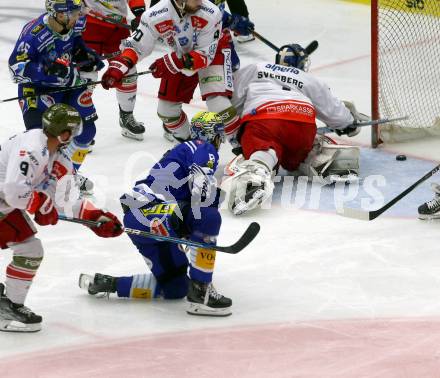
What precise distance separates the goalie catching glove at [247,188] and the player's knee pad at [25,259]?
152 centimetres

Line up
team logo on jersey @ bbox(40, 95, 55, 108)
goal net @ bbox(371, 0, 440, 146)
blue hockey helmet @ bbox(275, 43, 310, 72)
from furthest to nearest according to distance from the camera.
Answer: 1. goal net @ bbox(371, 0, 440, 146)
2. blue hockey helmet @ bbox(275, 43, 310, 72)
3. team logo on jersey @ bbox(40, 95, 55, 108)

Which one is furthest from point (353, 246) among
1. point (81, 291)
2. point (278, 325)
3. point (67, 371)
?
point (67, 371)

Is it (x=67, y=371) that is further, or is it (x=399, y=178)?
(x=399, y=178)

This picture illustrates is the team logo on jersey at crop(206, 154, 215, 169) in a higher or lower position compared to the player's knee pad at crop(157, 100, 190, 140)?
higher

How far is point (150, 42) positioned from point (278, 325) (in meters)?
2.29

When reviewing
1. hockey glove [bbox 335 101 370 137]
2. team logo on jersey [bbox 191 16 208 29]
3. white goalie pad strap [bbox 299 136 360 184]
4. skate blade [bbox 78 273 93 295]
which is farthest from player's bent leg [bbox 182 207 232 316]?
hockey glove [bbox 335 101 370 137]

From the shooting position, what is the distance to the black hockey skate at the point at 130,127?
6.93m

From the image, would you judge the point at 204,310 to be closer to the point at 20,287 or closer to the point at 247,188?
the point at 20,287

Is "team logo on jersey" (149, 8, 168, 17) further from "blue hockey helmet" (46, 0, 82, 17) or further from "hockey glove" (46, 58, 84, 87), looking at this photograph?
"blue hockey helmet" (46, 0, 82, 17)

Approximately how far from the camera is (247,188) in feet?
18.7

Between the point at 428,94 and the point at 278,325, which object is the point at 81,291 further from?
the point at 428,94

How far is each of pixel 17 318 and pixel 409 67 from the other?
351 centimetres

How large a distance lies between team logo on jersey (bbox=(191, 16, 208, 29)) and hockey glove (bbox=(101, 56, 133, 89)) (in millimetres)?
404

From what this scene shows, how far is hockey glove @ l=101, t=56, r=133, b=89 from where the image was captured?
609 cm
